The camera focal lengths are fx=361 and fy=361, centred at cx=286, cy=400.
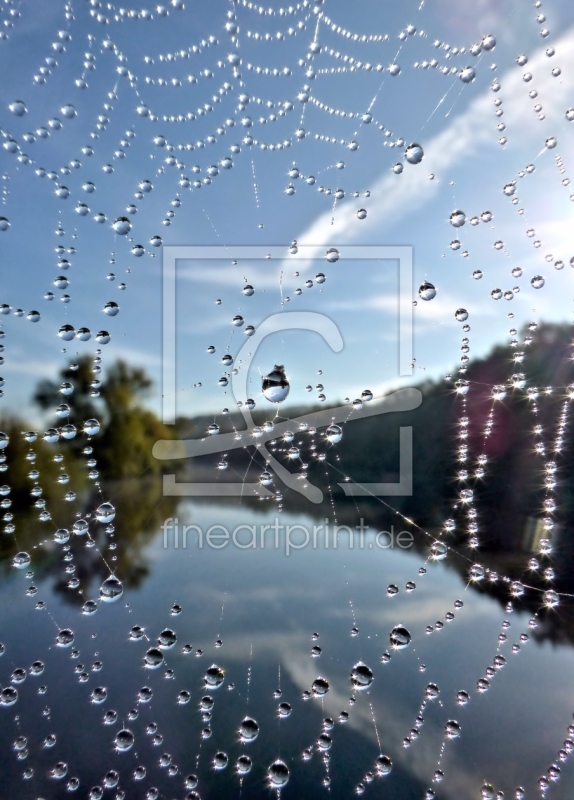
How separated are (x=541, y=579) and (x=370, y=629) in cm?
136

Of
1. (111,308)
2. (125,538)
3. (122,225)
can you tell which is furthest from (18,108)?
(125,538)

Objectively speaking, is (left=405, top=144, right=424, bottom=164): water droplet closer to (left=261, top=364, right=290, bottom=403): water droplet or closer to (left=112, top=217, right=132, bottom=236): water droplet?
(left=261, top=364, right=290, bottom=403): water droplet

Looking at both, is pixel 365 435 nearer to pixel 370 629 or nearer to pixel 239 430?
pixel 239 430

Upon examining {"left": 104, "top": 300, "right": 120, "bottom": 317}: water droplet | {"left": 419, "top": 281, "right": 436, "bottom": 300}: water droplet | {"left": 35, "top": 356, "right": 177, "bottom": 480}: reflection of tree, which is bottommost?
{"left": 35, "top": 356, "right": 177, "bottom": 480}: reflection of tree

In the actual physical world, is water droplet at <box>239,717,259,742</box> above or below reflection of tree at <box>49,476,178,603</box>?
below

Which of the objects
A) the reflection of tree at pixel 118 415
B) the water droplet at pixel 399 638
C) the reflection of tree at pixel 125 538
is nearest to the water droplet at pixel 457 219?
the reflection of tree at pixel 118 415

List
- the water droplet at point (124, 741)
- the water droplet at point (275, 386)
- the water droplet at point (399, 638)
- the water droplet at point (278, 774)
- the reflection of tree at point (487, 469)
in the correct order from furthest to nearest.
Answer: the reflection of tree at point (487, 469) < the water droplet at point (275, 386) < the water droplet at point (399, 638) < the water droplet at point (124, 741) < the water droplet at point (278, 774)

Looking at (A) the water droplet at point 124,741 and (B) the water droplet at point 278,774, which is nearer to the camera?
(B) the water droplet at point 278,774

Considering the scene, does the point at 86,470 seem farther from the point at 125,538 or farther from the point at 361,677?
the point at 361,677

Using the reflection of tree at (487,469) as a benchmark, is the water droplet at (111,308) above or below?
above

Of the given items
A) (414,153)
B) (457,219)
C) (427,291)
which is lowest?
(427,291)

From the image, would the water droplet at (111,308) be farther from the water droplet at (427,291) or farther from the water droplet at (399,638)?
the water droplet at (399,638)

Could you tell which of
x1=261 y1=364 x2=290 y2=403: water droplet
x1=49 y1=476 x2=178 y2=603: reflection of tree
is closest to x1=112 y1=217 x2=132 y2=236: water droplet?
x1=261 y1=364 x2=290 y2=403: water droplet

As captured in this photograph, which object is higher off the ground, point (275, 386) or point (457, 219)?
point (457, 219)
